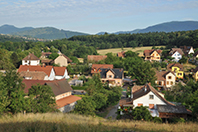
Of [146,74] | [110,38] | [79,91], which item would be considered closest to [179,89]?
[146,74]

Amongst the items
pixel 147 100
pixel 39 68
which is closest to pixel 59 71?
pixel 39 68

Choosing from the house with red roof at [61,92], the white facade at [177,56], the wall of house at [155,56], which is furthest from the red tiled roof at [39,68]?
the white facade at [177,56]

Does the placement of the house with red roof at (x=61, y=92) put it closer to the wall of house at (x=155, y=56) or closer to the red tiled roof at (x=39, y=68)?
the red tiled roof at (x=39, y=68)

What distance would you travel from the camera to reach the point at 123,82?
42.2 meters

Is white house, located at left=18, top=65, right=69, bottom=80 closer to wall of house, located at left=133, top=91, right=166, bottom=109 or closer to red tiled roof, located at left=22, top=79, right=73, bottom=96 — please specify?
red tiled roof, located at left=22, top=79, right=73, bottom=96

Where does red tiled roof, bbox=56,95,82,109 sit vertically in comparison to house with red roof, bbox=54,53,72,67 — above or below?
below

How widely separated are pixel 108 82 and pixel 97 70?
211 inches

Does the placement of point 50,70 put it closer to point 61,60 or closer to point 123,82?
point 123,82

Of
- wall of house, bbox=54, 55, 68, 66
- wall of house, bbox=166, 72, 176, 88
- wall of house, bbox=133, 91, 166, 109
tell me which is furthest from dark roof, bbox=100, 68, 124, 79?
wall of house, bbox=54, 55, 68, 66

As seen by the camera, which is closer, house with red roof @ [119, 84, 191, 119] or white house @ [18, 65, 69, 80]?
house with red roof @ [119, 84, 191, 119]

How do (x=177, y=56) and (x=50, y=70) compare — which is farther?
(x=177, y=56)

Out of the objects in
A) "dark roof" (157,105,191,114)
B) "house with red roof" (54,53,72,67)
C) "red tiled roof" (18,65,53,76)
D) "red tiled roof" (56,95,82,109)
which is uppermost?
"house with red roof" (54,53,72,67)

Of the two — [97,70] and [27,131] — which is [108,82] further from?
[27,131]

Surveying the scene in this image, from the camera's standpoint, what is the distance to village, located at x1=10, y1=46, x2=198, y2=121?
20.2 m
